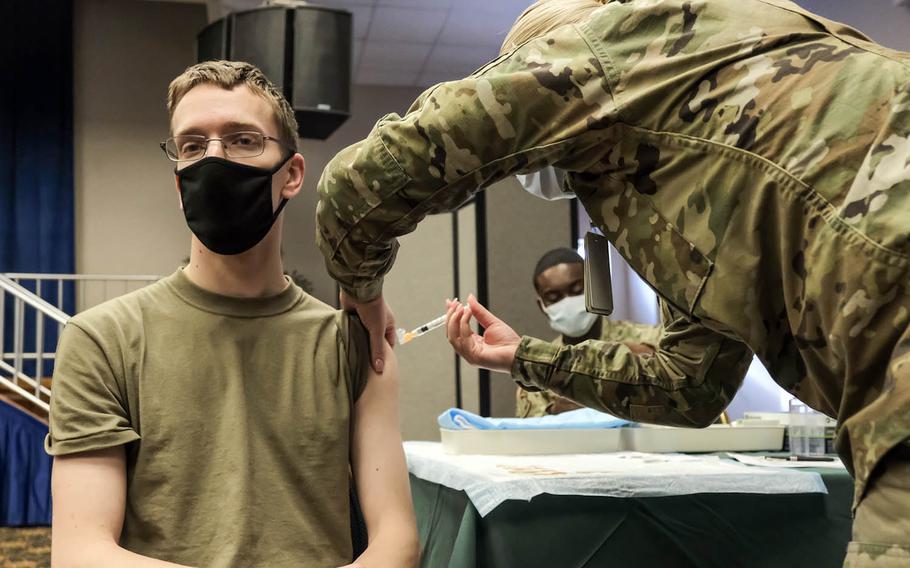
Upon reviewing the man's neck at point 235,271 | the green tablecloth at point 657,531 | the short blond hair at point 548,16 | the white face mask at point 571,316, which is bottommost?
the green tablecloth at point 657,531

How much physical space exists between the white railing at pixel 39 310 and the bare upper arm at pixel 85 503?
467cm

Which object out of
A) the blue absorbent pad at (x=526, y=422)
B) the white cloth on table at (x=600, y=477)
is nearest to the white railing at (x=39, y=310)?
the blue absorbent pad at (x=526, y=422)

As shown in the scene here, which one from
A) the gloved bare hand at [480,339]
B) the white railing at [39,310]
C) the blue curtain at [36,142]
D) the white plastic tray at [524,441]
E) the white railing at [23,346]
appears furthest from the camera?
the blue curtain at [36,142]

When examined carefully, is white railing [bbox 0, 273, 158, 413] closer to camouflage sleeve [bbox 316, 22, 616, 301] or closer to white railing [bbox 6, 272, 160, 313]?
white railing [bbox 6, 272, 160, 313]

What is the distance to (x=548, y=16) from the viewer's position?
1.00 metres

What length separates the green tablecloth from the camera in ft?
5.09

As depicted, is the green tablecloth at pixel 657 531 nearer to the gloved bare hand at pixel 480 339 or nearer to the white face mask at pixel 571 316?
the gloved bare hand at pixel 480 339

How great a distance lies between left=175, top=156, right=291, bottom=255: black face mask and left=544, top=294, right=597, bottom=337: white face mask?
76.7 inches

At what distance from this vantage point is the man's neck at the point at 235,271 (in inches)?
52.0

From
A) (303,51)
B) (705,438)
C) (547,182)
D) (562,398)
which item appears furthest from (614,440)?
(303,51)

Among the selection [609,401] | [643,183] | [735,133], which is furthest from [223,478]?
[735,133]

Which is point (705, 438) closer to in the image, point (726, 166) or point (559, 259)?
point (559, 259)

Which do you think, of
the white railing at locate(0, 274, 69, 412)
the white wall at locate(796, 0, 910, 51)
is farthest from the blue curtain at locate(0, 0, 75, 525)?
the white wall at locate(796, 0, 910, 51)

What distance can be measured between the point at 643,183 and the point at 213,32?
14.7 ft
